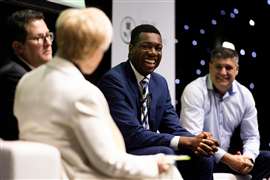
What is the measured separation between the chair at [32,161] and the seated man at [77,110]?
5cm

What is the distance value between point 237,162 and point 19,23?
1.76 m

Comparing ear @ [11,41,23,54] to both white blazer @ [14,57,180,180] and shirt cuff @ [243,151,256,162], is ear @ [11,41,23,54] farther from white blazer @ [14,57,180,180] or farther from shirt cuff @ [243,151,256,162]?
shirt cuff @ [243,151,256,162]

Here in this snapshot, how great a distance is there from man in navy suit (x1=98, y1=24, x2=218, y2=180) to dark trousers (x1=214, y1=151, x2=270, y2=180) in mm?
667

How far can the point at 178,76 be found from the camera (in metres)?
6.29

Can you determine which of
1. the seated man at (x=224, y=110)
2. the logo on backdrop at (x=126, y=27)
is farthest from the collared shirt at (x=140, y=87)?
the logo on backdrop at (x=126, y=27)

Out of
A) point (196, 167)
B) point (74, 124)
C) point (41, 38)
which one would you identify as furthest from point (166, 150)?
point (74, 124)

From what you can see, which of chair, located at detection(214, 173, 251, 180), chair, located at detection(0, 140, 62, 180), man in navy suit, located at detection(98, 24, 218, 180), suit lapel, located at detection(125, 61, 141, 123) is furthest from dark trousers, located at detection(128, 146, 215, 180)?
chair, located at detection(0, 140, 62, 180)

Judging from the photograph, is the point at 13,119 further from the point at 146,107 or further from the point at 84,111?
the point at 146,107

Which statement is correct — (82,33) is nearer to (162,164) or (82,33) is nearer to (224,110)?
(162,164)

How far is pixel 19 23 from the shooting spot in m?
3.00

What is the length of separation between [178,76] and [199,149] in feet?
9.72

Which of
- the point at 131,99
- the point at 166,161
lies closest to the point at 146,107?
the point at 131,99

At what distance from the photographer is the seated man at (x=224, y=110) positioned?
13.8 feet

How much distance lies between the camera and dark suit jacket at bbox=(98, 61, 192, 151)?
3350mm
